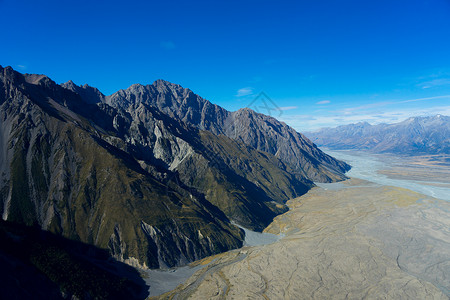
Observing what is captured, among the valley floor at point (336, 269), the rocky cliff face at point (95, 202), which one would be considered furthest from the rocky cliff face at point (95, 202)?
the valley floor at point (336, 269)

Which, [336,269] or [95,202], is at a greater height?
[95,202]

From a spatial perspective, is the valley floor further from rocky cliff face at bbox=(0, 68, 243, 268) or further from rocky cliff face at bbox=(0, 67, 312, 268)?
rocky cliff face at bbox=(0, 68, 243, 268)

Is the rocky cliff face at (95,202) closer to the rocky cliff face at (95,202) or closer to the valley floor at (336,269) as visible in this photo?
the rocky cliff face at (95,202)

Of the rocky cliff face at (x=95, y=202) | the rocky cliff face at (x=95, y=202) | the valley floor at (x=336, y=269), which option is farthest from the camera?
the rocky cliff face at (x=95, y=202)

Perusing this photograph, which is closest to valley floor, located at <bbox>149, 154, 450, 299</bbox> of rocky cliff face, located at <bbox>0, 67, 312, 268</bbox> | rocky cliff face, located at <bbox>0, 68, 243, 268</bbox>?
rocky cliff face, located at <bbox>0, 67, 312, 268</bbox>

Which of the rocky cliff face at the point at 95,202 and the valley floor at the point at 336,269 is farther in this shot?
the rocky cliff face at the point at 95,202

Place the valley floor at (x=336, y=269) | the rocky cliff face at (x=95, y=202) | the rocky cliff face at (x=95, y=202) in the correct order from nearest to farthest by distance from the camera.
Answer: the valley floor at (x=336, y=269) → the rocky cliff face at (x=95, y=202) → the rocky cliff face at (x=95, y=202)

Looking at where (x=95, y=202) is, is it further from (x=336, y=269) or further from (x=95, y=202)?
(x=336, y=269)

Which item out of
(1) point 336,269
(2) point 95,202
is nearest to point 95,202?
(2) point 95,202

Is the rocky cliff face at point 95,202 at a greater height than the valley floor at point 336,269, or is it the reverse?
the rocky cliff face at point 95,202

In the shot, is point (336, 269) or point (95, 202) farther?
point (95, 202)

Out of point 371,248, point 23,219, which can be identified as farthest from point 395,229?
point 23,219
